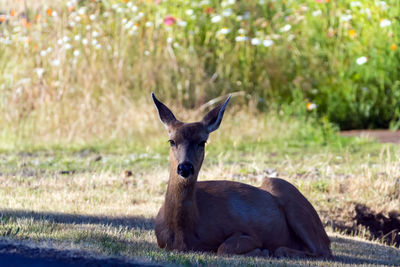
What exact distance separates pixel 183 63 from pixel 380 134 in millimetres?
4042

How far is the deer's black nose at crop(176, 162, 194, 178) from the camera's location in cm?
579

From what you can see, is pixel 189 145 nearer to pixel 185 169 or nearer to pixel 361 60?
pixel 185 169

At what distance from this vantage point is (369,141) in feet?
45.4

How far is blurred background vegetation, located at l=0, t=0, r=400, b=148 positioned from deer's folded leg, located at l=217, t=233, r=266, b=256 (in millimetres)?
7485

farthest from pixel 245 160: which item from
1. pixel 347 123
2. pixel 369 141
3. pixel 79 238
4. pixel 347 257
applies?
pixel 79 238

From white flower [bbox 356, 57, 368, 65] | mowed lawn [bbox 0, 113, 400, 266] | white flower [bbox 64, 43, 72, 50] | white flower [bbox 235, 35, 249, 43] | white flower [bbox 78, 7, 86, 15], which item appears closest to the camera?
mowed lawn [bbox 0, 113, 400, 266]

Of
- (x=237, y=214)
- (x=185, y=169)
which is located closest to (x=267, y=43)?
(x=237, y=214)

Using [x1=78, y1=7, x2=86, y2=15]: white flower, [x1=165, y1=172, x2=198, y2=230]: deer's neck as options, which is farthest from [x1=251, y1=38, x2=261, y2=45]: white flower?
[x1=165, y1=172, x2=198, y2=230]: deer's neck

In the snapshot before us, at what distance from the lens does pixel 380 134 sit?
48.2ft

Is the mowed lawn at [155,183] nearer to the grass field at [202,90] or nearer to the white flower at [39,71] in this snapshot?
the grass field at [202,90]

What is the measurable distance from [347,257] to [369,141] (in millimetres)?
7194

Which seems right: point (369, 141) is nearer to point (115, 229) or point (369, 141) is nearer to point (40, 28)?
point (40, 28)

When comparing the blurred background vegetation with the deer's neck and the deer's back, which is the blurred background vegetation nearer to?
the deer's back

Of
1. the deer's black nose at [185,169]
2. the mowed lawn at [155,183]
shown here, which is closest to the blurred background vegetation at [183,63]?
the mowed lawn at [155,183]
